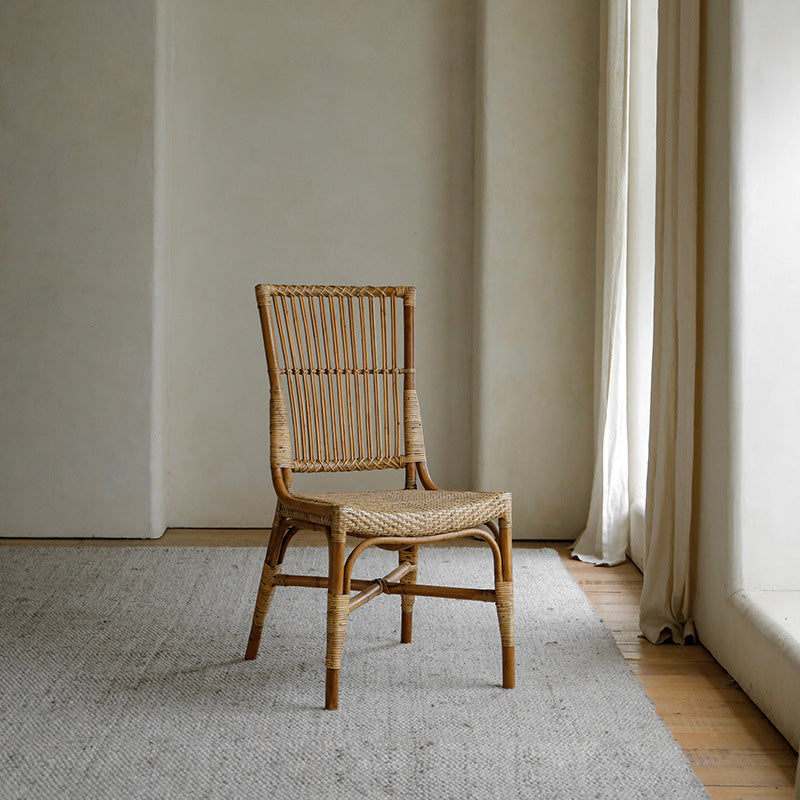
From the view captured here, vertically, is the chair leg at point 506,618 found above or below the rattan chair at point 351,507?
below

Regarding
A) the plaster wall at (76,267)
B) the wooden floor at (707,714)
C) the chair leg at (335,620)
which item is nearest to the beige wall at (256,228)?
the plaster wall at (76,267)

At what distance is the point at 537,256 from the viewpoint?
12.2 feet

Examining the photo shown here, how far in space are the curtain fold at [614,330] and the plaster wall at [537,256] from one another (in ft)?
0.88

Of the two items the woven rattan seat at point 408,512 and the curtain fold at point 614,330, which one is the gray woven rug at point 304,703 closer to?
the woven rattan seat at point 408,512

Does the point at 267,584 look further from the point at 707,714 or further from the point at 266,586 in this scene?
the point at 707,714

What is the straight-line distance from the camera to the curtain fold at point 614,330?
3.25m

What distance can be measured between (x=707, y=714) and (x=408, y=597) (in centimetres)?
74

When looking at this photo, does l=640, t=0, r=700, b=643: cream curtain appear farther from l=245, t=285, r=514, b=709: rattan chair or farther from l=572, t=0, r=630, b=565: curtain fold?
l=572, t=0, r=630, b=565: curtain fold

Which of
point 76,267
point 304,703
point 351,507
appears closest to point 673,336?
point 351,507

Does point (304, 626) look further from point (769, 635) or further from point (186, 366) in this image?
point (186, 366)

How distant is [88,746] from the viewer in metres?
1.71

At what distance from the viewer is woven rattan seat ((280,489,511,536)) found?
191cm

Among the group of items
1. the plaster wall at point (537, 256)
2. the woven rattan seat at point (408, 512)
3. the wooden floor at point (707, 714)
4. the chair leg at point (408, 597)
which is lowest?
the wooden floor at point (707, 714)

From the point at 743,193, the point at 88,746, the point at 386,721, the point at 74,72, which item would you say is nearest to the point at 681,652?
the point at 386,721
